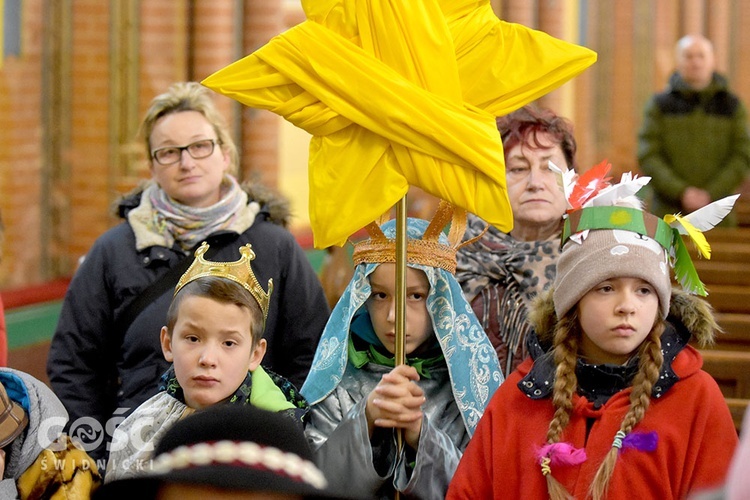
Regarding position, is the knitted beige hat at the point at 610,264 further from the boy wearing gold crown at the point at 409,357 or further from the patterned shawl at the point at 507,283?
the patterned shawl at the point at 507,283

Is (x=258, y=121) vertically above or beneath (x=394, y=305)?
beneath

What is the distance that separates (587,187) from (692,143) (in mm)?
5556

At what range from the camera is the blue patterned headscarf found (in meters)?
3.66

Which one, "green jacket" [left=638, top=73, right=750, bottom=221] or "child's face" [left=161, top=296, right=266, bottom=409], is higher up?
"child's face" [left=161, top=296, right=266, bottom=409]

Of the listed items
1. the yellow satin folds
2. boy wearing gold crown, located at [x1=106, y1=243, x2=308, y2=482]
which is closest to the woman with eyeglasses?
boy wearing gold crown, located at [x1=106, y1=243, x2=308, y2=482]

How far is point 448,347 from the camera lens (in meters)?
3.68

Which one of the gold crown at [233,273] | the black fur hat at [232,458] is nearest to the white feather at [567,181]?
the gold crown at [233,273]

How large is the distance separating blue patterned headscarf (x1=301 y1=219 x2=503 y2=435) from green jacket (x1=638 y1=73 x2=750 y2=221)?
17.1ft

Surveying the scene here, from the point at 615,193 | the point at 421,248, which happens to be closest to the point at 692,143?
the point at 421,248

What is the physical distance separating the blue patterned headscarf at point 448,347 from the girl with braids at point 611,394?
0.77 feet

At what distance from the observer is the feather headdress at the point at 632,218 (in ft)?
11.2

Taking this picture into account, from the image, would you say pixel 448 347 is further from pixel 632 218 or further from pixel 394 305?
pixel 632 218

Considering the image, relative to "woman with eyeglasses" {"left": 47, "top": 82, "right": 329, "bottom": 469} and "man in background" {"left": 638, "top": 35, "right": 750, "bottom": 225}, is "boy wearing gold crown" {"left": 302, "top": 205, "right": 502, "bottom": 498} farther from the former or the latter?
"man in background" {"left": 638, "top": 35, "right": 750, "bottom": 225}

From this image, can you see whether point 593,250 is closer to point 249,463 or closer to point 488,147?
point 488,147
